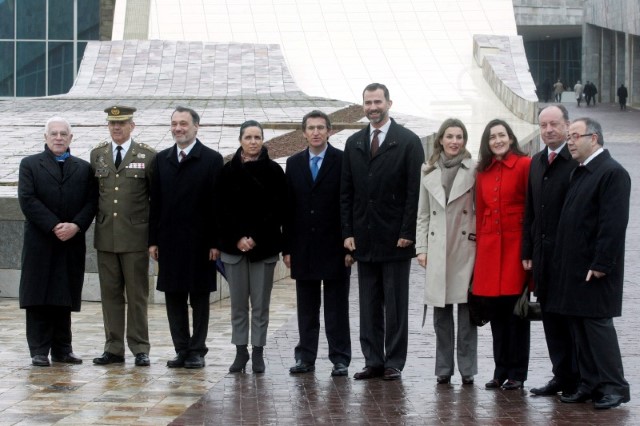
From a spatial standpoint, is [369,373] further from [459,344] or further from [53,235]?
[53,235]

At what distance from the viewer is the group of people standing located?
7379 millimetres

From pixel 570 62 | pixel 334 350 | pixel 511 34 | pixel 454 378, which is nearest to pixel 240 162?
pixel 334 350

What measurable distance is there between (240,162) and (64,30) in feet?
105

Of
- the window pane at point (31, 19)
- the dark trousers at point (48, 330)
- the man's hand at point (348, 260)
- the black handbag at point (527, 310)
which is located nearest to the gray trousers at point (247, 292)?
the man's hand at point (348, 260)

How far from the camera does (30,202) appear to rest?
873cm

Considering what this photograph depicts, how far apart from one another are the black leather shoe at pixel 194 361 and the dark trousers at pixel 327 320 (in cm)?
66

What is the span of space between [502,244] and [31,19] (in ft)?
109

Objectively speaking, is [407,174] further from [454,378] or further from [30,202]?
[30,202]

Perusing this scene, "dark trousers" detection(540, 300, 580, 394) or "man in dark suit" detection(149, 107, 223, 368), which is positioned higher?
"man in dark suit" detection(149, 107, 223, 368)

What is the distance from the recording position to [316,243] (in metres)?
8.46

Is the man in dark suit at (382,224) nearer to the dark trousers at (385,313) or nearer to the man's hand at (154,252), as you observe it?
the dark trousers at (385,313)

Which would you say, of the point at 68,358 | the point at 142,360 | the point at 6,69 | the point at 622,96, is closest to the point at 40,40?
the point at 6,69

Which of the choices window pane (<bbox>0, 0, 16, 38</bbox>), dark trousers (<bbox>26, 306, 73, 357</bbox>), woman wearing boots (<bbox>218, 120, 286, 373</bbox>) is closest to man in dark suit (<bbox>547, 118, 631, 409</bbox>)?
woman wearing boots (<bbox>218, 120, 286, 373</bbox>)

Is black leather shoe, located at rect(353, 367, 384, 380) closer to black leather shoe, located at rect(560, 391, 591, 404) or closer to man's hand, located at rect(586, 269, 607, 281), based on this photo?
black leather shoe, located at rect(560, 391, 591, 404)
